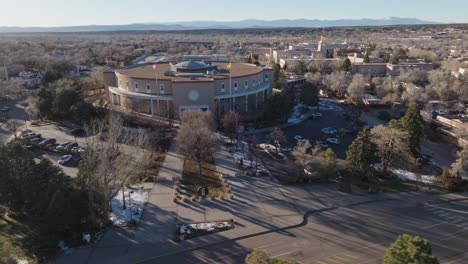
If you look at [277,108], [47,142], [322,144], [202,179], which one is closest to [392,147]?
[322,144]

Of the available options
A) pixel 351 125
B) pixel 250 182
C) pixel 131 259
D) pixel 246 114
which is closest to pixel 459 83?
pixel 351 125

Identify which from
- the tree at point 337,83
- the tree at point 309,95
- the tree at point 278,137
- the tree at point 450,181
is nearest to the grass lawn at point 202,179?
the tree at point 278,137

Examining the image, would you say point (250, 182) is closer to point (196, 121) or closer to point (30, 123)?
point (196, 121)

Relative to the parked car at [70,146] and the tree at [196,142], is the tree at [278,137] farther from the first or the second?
the parked car at [70,146]

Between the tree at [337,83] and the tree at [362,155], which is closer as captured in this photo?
the tree at [362,155]

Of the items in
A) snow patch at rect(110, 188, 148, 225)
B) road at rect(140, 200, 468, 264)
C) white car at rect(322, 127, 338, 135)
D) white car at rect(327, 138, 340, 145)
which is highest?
white car at rect(322, 127, 338, 135)

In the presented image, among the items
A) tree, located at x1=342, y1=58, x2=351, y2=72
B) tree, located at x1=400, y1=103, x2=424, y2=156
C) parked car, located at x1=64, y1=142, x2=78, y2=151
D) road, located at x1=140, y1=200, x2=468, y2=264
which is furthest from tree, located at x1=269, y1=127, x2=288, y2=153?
tree, located at x1=342, y1=58, x2=351, y2=72

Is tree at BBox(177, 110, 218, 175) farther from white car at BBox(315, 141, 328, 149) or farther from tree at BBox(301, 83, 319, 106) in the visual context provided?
tree at BBox(301, 83, 319, 106)
